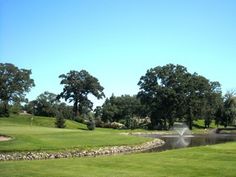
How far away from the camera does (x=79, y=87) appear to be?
136375mm

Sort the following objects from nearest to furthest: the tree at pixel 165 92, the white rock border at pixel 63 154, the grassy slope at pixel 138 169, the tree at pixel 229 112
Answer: the grassy slope at pixel 138 169 → the white rock border at pixel 63 154 → the tree at pixel 165 92 → the tree at pixel 229 112

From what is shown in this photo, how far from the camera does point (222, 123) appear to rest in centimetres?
13425

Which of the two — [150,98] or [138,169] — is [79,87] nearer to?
[150,98]

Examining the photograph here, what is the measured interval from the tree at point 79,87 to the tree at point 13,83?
94.5ft

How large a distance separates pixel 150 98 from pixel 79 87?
29.0 metres

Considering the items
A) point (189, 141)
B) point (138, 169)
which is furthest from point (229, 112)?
point (138, 169)

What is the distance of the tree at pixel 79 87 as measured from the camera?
136 m

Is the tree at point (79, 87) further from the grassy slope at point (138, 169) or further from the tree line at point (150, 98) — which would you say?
the grassy slope at point (138, 169)

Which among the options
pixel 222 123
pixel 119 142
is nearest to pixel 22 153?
pixel 119 142

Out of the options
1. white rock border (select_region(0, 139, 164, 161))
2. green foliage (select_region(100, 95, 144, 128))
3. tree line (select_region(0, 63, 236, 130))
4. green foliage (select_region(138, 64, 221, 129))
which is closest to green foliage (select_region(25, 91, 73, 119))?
tree line (select_region(0, 63, 236, 130))

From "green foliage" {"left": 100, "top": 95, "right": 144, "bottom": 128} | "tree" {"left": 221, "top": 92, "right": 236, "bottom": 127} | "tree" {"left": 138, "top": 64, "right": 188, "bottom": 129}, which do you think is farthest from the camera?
"green foliage" {"left": 100, "top": 95, "right": 144, "bottom": 128}

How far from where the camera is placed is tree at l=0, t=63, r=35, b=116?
4107 inches

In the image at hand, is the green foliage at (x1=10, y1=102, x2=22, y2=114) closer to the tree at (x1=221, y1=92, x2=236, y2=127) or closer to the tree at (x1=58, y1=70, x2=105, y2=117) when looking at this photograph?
the tree at (x1=58, y1=70, x2=105, y2=117)

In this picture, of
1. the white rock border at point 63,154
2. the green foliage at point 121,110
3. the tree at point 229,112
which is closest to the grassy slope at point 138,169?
the white rock border at point 63,154
